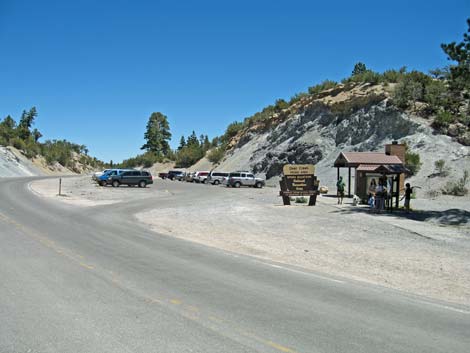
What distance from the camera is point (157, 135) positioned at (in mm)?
136625

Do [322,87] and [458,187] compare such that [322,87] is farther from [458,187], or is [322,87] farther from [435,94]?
[458,187]

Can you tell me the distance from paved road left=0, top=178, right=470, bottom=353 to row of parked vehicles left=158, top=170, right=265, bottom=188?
130 feet

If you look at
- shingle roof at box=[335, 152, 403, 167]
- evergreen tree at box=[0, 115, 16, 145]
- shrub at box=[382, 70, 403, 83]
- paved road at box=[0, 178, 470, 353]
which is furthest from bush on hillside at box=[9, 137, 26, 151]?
paved road at box=[0, 178, 470, 353]

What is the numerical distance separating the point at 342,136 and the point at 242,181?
12988mm

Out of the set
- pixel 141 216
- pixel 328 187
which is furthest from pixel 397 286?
pixel 328 187

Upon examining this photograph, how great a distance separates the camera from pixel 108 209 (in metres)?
24.6

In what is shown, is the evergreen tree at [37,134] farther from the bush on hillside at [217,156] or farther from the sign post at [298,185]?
the sign post at [298,185]

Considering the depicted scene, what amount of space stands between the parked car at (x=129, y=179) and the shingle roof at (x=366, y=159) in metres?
21.3

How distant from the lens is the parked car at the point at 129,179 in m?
46.9

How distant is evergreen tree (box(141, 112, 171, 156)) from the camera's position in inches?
5349

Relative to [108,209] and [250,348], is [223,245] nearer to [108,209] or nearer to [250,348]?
[250,348]

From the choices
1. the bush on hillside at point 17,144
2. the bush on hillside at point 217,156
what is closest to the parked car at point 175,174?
the bush on hillside at point 217,156

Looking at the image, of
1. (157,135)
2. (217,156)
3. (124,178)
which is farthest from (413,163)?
(157,135)

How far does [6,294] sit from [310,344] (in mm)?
4754
